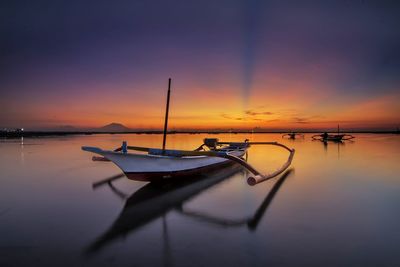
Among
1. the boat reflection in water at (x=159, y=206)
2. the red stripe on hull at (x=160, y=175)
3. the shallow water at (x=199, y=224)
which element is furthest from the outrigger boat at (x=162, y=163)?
the shallow water at (x=199, y=224)

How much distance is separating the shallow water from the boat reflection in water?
0.03 meters

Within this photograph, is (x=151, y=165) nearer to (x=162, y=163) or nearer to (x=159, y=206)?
(x=162, y=163)

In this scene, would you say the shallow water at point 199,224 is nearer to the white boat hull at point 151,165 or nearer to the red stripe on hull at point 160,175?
the red stripe on hull at point 160,175

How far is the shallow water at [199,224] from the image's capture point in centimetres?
503

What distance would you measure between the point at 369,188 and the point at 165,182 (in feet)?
30.0

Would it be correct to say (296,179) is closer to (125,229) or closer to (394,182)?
(394,182)

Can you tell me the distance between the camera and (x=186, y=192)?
10.4 metres

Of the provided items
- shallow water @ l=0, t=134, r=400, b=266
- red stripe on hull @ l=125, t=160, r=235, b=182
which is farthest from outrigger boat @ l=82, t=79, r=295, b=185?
shallow water @ l=0, t=134, r=400, b=266

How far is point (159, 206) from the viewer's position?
27.8ft

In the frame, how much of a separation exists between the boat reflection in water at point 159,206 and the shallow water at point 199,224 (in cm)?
3

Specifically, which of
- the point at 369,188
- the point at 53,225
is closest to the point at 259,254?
the point at 53,225

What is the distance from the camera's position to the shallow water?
16.5 ft

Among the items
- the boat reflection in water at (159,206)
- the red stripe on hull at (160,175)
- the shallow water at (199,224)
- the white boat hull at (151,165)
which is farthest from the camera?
the red stripe on hull at (160,175)

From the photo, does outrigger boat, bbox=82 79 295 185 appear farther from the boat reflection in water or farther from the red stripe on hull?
the boat reflection in water
